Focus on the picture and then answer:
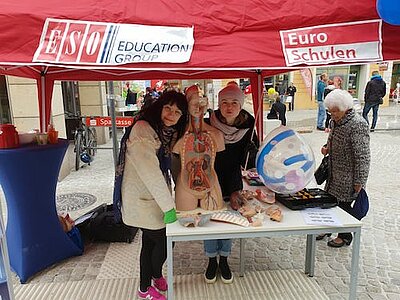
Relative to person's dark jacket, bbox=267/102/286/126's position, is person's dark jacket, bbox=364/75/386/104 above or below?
above

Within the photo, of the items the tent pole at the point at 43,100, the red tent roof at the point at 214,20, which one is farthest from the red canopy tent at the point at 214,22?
the tent pole at the point at 43,100

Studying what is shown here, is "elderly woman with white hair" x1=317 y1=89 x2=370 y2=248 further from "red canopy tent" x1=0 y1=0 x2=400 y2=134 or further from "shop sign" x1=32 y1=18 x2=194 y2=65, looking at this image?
"shop sign" x1=32 y1=18 x2=194 y2=65

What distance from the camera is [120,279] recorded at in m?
3.10

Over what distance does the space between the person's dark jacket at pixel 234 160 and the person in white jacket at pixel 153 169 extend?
1.38 feet

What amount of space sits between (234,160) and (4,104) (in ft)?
19.1

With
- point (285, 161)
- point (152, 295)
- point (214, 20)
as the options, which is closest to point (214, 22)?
point (214, 20)

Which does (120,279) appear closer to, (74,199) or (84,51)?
(84,51)

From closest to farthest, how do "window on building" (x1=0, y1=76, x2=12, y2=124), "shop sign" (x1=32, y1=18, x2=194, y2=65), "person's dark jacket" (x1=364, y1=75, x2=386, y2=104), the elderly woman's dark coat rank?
"shop sign" (x1=32, y1=18, x2=194, y2=65) → the elderly woman's dark coat → "window on building" (x1=0, y1=76, x2=12, y2=124) → "person's dark jacket" (x1=364, y1=75, x2=386, y2=104)

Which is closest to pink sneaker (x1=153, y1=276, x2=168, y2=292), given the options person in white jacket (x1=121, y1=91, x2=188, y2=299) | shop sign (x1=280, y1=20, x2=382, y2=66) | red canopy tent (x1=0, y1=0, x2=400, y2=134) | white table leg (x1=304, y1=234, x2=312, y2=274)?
person in white jacket (x1=121, y1=91, x2=188, y2=299)

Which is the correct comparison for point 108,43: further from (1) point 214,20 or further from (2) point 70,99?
(2) point 70,99

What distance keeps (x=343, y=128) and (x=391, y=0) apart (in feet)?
4.92

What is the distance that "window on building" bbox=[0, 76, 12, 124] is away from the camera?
6.44 metres

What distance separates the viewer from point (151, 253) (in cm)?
263

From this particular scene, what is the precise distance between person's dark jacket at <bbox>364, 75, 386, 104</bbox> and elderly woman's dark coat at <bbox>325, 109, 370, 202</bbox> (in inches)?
310
